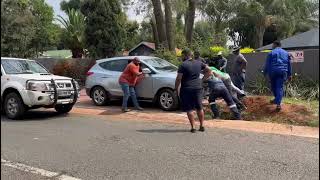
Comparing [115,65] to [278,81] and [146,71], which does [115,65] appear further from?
[278,81]

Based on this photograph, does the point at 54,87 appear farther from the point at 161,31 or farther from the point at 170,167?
the point at 161,31

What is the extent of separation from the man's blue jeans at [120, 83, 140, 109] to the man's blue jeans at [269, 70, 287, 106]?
158 inches

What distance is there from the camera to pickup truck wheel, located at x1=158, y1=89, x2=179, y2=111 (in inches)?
486

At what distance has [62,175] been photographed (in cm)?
588

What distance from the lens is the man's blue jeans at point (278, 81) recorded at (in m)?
9.31

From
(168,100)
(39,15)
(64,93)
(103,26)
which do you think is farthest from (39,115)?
(103,26)

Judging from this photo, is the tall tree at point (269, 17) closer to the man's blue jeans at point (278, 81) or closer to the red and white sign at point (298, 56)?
the red and white sign at point (298, 56)

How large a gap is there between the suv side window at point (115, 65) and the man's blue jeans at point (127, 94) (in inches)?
50.1

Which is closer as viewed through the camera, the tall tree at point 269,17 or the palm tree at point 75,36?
the tall tree at point 269,17

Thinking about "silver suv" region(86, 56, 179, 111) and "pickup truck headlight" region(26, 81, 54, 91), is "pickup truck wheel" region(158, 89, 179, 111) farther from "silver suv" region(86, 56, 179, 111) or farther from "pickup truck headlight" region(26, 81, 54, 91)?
"pickup truck headlight" region(26, 81, 54, 91)

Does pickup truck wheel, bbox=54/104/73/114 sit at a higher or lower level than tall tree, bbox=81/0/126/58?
lower

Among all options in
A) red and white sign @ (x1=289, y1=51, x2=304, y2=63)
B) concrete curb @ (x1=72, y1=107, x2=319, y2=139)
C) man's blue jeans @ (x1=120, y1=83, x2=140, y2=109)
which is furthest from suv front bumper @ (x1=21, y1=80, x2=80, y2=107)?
red and white sign @ (x1=289, y1=51, x2=304, y2=63)

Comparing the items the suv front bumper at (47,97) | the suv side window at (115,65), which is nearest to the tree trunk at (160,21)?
the suv side window at (115,65)

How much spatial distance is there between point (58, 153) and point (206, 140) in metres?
2.67
